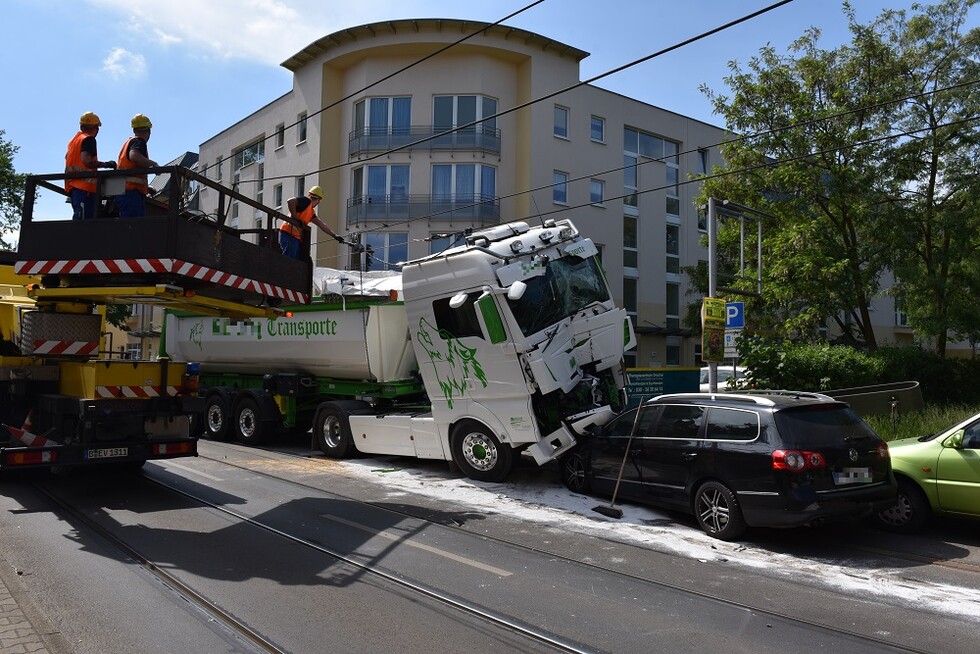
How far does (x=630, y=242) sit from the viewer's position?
110 ft

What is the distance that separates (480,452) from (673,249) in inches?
1063

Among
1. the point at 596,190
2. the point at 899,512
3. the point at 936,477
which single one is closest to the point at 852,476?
the point at 936,477

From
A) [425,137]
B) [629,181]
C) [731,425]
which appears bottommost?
[731,425]

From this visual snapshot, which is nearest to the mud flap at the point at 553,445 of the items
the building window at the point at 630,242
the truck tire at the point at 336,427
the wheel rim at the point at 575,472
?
the wheel rim at the point at 575,472

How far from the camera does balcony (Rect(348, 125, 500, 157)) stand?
2925 cm

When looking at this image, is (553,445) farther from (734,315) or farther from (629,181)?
(629,181)

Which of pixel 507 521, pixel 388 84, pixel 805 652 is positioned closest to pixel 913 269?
pixel 507 521

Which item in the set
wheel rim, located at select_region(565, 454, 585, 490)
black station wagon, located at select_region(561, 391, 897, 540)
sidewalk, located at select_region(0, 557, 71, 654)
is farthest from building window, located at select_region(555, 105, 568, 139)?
sidewalk, located at select_region(0, 557, 71, 654)

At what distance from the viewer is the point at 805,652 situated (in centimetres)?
464

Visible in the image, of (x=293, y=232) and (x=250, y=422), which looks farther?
(x=250, y=422)

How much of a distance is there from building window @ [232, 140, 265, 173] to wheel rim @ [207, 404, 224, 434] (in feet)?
74.4

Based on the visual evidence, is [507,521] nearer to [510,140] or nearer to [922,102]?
[922,102]

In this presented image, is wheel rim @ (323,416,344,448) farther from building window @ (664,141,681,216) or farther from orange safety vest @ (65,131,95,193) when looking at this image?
building window @ (664,141,681,216)

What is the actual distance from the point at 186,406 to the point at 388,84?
915 inches
